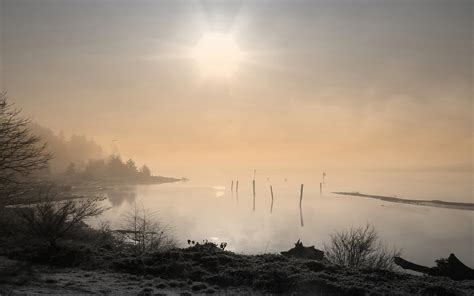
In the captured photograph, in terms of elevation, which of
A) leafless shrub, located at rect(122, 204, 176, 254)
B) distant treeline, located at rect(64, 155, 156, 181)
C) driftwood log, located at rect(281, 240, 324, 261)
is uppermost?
distant treeline, located at rect(64, 155, 156, 181)

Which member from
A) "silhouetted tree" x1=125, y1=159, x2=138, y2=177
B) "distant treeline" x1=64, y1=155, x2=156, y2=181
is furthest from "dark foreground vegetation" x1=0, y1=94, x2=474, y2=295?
"silhouetted tree" x1=125, y1=159, x2=138, y2=177

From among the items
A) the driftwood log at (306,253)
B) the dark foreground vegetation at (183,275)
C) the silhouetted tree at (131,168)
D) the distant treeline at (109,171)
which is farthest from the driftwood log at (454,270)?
the silhouetted tree at (131,168)

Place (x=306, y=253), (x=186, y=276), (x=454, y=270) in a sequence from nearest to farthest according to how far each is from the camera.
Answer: (x=186, y=276) → (x=454, y=270) → (x=306, y=253)

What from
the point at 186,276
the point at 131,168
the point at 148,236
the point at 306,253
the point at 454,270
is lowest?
the point at 148,236

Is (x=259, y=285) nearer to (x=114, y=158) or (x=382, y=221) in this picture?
(x=382, y=221)

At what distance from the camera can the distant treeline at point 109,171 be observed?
122m

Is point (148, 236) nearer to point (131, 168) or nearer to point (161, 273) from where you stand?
point (161, 273)

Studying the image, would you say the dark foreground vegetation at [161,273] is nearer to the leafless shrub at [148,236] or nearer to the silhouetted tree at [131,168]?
the leafless shrub at [148,236]

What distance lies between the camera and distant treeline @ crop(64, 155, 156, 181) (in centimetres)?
A: 12164

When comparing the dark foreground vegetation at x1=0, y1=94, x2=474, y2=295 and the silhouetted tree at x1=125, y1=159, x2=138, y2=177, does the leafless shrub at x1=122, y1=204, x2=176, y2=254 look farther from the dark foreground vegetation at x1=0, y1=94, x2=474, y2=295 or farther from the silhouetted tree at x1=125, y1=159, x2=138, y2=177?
the silhouetted tree at x1=125, y1=159, x2=138, y2=177

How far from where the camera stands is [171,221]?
53844 millimetres

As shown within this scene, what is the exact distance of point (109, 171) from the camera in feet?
474

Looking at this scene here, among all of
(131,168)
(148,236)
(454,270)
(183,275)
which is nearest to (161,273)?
(183,275)

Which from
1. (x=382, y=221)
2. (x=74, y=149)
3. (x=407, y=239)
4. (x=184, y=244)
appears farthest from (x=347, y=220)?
(x=74, y=149)
